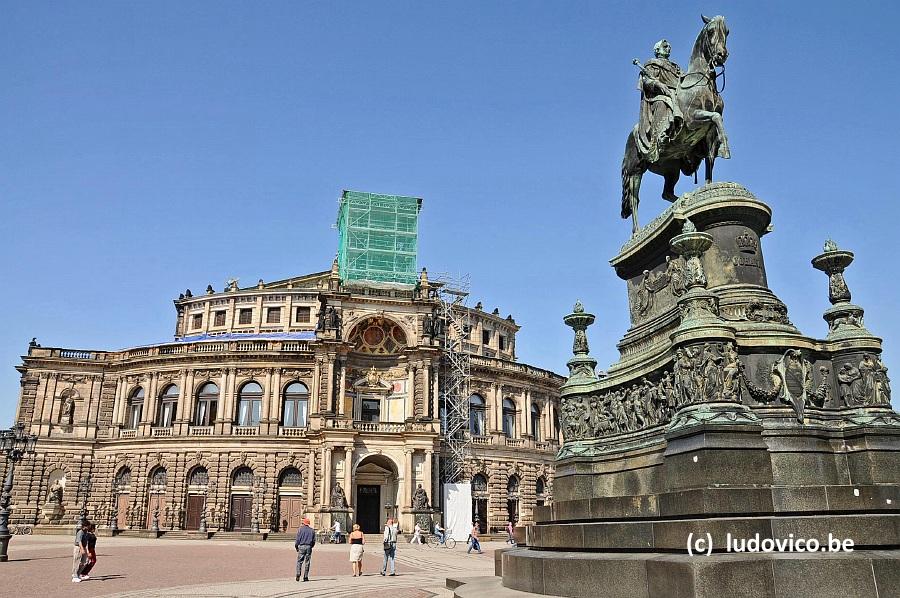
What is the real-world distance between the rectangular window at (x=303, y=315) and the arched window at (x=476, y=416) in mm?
16881

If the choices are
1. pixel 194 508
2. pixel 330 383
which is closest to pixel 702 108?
pixel 330 383

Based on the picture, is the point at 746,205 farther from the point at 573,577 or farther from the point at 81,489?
the point at 81,489

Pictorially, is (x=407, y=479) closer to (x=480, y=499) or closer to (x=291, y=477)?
(x=480, y=499)

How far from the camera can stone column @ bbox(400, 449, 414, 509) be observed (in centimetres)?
4288

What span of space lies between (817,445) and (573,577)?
3.22m

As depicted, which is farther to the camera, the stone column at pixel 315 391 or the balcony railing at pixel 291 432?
the balcony railing at pixel 291 432

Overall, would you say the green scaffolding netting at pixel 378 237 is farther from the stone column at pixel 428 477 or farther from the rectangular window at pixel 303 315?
the stone column at pixel 428 477

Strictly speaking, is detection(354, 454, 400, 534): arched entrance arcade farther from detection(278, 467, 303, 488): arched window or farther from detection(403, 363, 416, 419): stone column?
detection(278, 467, 303, 488): arched window

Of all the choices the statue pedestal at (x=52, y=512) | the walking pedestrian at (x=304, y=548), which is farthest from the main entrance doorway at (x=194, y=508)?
the walking pedestrian at (x=304, y=548)

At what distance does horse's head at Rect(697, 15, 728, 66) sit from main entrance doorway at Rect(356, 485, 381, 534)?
1585 inches

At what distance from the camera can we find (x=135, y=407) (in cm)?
5188

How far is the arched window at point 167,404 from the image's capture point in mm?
50344

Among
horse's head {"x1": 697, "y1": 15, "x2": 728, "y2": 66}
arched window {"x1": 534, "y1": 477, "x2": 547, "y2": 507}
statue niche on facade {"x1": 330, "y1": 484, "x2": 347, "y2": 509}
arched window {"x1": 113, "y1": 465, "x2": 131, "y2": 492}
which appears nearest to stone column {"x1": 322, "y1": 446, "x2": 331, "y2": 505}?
statue niche on facade {"x1": 330, "y1": 484, "x2": 347, "y2": 509}

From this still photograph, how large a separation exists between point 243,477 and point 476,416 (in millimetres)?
17006
